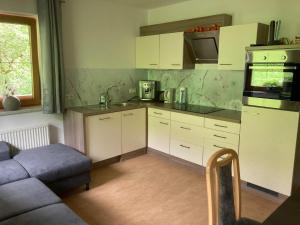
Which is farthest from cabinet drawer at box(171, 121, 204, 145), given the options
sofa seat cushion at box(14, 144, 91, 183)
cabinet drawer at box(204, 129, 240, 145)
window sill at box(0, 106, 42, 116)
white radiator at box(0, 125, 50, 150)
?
window sill at box(0, 106, 42, 116)

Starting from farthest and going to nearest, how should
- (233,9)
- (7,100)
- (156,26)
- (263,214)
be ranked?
(156,26), (233,9), (7,100), (263,214)

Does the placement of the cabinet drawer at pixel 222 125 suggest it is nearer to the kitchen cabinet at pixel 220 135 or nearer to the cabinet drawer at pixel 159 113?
the kitchen cabinet at pixel 220 135

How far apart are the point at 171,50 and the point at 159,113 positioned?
3.10ft

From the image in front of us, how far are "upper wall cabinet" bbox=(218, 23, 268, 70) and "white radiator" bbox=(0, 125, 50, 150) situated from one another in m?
2.41

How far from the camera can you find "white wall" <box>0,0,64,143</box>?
2894 millimetres

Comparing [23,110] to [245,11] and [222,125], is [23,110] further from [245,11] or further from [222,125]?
[245,11]

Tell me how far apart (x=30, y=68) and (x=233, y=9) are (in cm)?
275

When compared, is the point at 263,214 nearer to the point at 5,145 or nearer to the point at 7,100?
the point at 5,145

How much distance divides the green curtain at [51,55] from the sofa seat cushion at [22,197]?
123cm

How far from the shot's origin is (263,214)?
97.6 inches

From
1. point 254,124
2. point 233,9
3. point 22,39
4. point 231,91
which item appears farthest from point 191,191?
point 22,39

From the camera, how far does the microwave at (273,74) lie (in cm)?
243

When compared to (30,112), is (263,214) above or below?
below

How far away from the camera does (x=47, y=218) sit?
1673 mm
